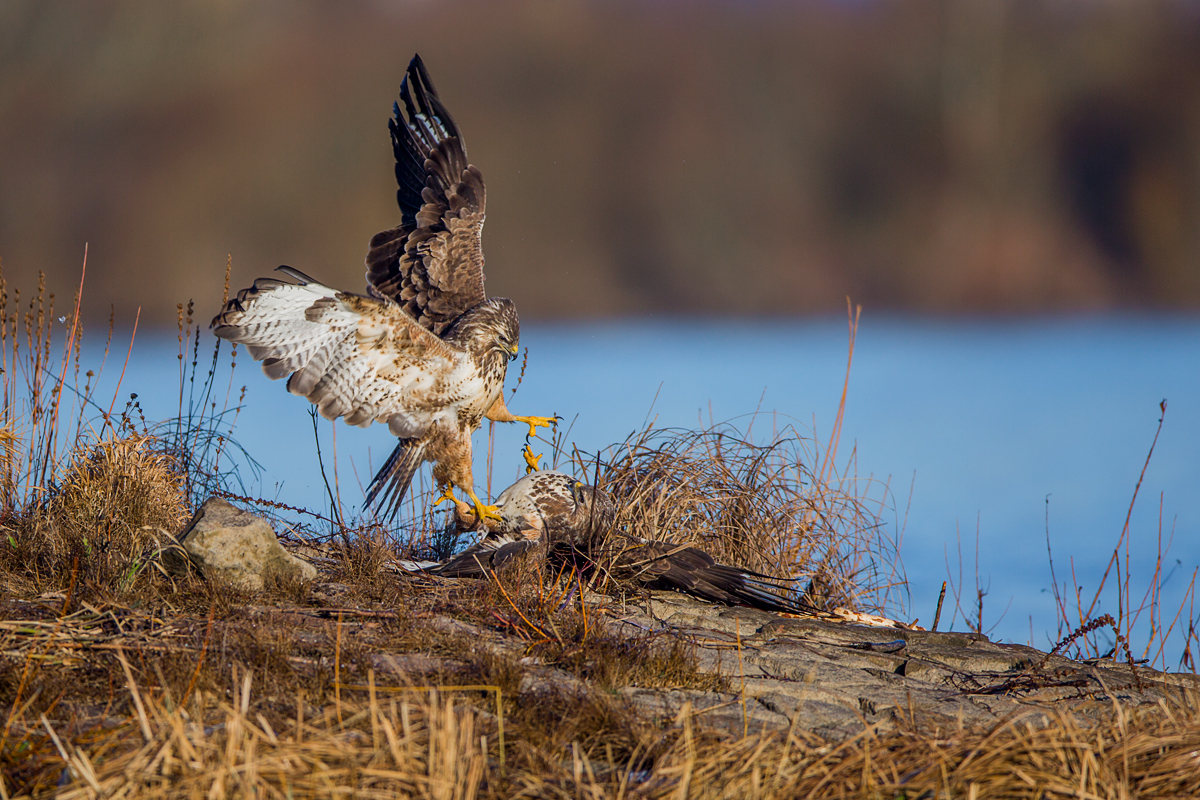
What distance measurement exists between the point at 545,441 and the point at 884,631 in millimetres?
2049

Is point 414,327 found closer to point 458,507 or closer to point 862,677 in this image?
point 458,507

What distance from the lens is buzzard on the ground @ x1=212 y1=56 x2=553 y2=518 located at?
13.8 ft

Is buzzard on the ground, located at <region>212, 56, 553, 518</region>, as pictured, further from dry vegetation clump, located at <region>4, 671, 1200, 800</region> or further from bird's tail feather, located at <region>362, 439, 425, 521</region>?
dry vegetation clump, located at <region>4, 671, 1200, 800</region>

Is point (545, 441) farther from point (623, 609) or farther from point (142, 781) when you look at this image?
point (142, 781)

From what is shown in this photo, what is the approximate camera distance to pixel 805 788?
69.2 inches

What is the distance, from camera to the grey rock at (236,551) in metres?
2.96

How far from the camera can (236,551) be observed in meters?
2.99

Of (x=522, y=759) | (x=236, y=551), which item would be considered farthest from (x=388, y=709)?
(x=236, y=551)

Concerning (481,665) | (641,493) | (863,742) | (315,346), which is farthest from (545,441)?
(863,742)

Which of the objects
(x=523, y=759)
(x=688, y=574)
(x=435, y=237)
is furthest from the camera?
(x=435, y=237)

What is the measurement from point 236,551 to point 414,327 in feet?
5.39

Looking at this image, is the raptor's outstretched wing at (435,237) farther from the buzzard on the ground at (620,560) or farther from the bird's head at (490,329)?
the buzzard on the ground at (620,560)

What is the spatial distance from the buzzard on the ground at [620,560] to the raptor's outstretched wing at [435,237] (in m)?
1.46

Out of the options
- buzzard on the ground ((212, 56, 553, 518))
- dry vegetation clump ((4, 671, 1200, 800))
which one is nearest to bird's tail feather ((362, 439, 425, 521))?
buzzard on the ground ((212, 56, 553, 518))
